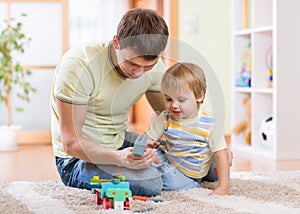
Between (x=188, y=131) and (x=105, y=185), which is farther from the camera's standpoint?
(x=188, y=131)

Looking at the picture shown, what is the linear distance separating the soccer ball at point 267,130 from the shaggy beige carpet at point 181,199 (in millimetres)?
969

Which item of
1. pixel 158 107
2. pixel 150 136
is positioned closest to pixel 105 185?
pixel 150 136

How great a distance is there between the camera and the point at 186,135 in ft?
6.68

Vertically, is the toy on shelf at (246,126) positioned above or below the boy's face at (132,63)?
below

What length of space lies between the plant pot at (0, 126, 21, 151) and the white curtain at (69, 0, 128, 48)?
2.63 meters

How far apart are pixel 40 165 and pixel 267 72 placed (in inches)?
53.6

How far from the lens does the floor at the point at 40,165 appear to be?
2.60 meters

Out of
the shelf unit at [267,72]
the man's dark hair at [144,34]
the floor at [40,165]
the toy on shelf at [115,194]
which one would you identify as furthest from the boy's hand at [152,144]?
the shelf unit at [267,72]

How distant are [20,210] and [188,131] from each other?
2.05ft

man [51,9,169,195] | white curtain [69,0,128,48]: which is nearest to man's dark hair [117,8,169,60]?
man [51,9,169,195]

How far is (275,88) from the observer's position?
3.12 metres

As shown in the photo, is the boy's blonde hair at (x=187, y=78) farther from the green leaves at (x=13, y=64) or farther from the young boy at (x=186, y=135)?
the green leaves at (x=13, y=64)

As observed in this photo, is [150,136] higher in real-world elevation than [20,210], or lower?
higher

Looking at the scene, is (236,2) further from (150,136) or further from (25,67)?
(150,136)
